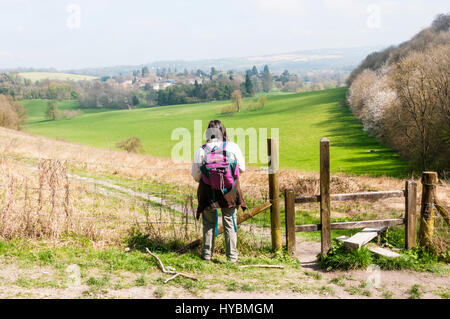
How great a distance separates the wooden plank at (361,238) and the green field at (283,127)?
34.5 meters

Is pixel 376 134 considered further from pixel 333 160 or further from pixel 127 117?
pixel 127 117

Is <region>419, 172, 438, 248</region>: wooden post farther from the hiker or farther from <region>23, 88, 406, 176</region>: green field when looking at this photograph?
<region>23, 88, 406, 176</region>: green field

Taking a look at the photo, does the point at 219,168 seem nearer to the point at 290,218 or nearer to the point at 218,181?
the point at 218,181

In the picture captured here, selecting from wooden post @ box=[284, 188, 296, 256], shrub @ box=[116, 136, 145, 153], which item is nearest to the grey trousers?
wooden post @ box=[284, 188, 296, 256]

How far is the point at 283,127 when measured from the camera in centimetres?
8981

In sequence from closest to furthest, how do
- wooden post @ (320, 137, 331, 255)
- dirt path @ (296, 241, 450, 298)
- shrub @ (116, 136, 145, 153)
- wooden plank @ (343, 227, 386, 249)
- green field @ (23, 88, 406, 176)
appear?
dirt path @ (296, 241, 450, 298) → wooden plank @ (343, 227, 386, 249) → wooden post @ (320, 137, 331, 255) → green field @ (23, 88, 406, 176) → shrub @ (116, 136, 145, 153)

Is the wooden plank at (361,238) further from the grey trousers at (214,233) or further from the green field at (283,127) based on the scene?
the green field at (283,127)

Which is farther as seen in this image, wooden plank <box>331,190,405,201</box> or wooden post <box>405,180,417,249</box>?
wooden post <box>405,180,417,249</box>

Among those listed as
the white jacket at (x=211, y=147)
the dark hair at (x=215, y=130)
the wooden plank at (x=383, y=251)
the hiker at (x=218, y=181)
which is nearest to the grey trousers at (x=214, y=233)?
the hiker at (x=218, y=181)

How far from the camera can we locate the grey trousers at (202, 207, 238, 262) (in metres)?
7.00

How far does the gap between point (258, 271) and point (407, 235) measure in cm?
312

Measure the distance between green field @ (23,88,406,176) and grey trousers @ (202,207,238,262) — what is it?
36750mm

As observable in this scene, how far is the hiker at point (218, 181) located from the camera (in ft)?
21.7
